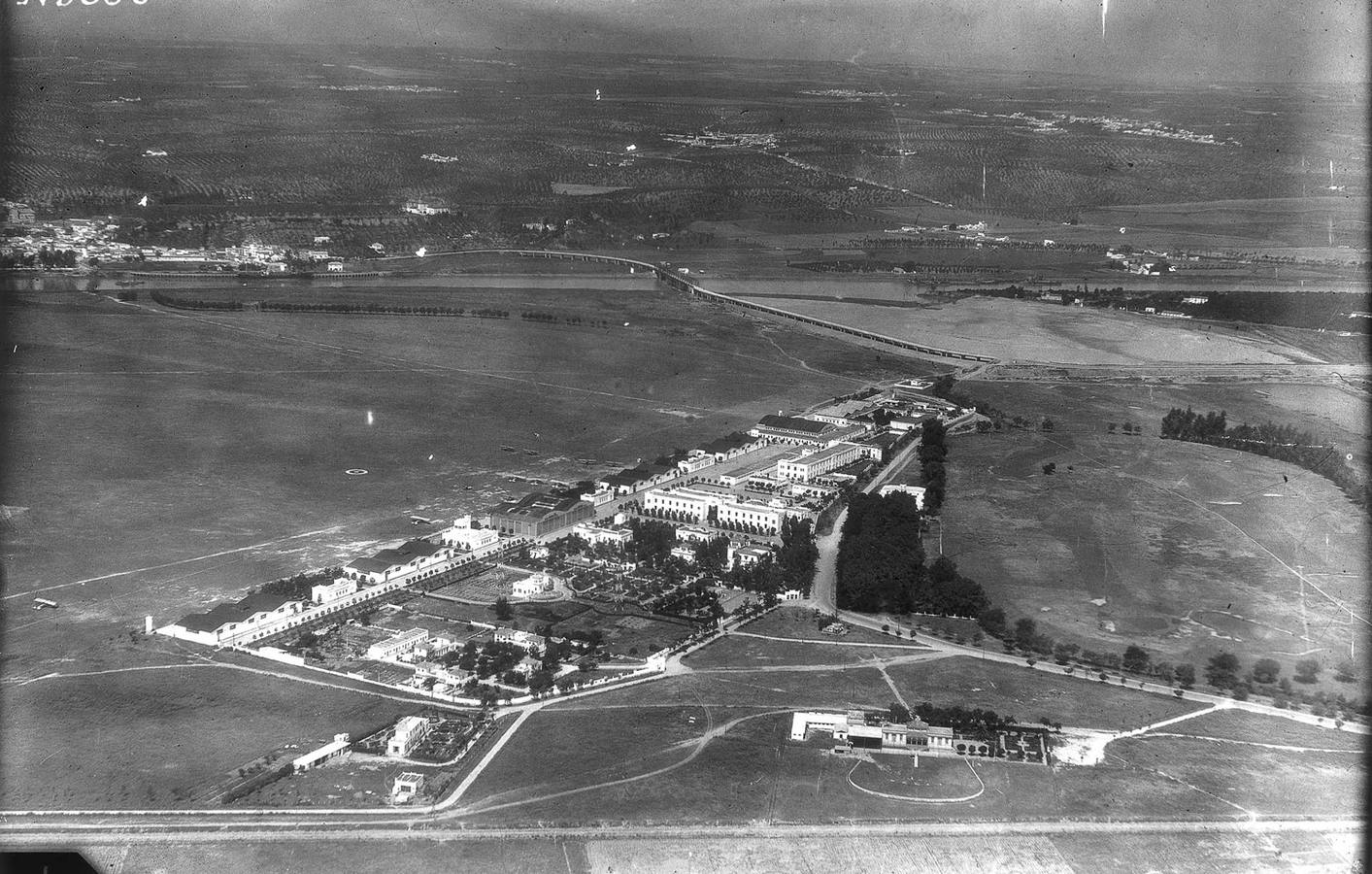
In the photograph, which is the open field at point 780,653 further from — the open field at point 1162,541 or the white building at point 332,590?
the white building at point 332,590

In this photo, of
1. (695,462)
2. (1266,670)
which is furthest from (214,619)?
(1266,670)

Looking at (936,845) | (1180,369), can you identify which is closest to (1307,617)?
(936,845)

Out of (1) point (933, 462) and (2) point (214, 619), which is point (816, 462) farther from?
(2) point (214, 619)

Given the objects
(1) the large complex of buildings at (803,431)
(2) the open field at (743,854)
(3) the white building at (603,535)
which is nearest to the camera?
(2) the open field at (743,854)

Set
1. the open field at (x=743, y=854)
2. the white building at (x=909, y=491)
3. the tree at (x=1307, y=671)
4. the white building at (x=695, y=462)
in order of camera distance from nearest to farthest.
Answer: the open field at (x=743, y=854)
the tree at (x=1307, y=671)
the white building at (x=909, y=491)
the white building at (x=695, y=462)

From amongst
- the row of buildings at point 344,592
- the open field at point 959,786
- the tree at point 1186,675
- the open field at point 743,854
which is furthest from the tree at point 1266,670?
the row of buildings at point 344,592
